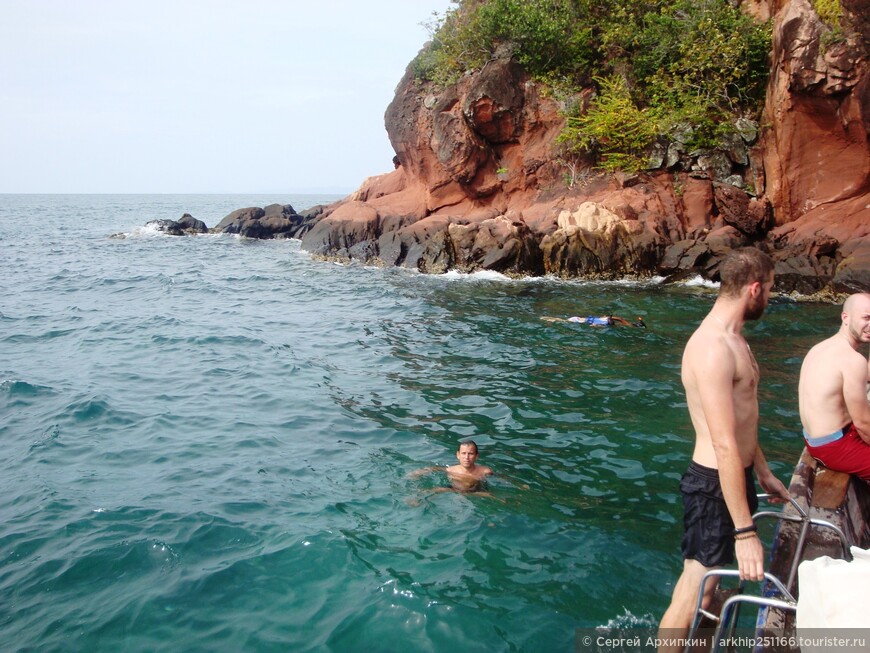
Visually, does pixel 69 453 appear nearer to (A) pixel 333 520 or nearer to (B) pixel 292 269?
(A) pixel 333 520

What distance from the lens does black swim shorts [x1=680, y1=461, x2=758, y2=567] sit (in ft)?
11.7

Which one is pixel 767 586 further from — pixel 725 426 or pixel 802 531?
pixel 725 426

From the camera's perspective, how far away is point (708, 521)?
11.8ft

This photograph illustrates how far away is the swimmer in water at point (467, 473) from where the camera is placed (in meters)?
7.14

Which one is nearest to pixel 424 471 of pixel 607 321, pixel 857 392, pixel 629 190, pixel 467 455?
pixel 467 455

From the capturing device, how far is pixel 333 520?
667cm

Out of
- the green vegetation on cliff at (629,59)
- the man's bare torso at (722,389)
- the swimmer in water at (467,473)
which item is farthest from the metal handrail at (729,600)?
the green vegetation on cliff at (629,59)

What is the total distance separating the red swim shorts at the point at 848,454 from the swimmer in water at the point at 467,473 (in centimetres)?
341

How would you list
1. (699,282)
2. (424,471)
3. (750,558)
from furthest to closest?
(699,282) → (424,471) → (750,558)

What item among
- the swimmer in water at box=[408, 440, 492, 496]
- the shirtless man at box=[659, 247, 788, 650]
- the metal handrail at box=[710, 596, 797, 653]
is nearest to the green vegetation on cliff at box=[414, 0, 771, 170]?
the swimmer in water at box=[408, 440, 492, 496]

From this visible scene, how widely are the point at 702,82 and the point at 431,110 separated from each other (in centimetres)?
993

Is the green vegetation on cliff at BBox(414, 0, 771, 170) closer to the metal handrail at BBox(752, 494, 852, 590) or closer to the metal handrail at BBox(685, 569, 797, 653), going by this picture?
the metal handrail at BBox(752, 494, 852, 590)

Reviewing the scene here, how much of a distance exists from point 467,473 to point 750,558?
421 cm

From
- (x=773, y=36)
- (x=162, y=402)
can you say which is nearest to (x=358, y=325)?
(x=162, y=402)
